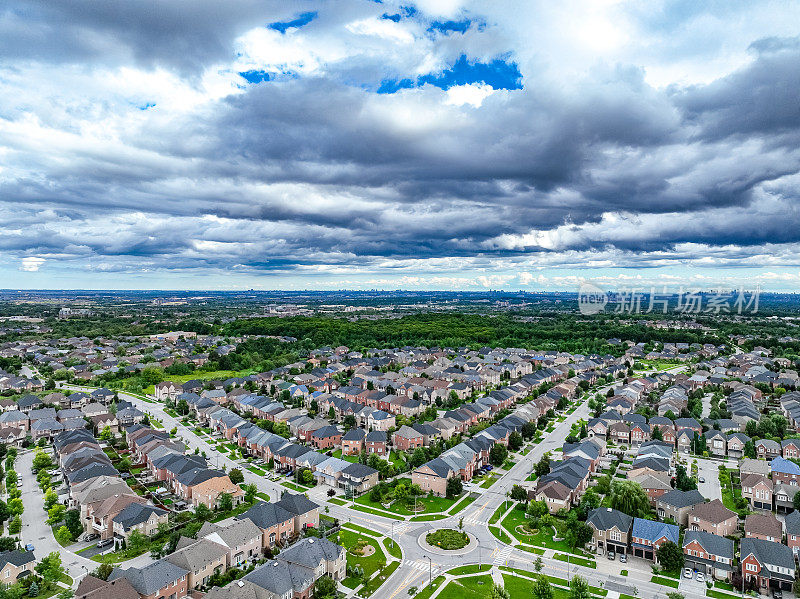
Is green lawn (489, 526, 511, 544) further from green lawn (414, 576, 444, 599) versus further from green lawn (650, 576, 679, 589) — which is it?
green lawn (650, 576, 679, 589)

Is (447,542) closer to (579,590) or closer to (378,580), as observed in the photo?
(378,580)

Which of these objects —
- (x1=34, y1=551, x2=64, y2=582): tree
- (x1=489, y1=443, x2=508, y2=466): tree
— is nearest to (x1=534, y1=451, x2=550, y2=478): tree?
(x1=489, y1=443, x2=508, y2=466): tree

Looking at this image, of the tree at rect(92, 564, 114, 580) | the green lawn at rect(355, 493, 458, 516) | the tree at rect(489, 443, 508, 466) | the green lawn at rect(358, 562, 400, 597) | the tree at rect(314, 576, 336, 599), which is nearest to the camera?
the tree at rect(314, 576, 336, 599)

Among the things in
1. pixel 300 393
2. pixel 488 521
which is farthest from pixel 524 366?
pixel 488 521

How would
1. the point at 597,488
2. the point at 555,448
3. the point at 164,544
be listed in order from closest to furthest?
the point at 164,544 < the point at 597,488 < the point at 555,448

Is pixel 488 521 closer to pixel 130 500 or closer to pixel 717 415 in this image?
pixel 130 500

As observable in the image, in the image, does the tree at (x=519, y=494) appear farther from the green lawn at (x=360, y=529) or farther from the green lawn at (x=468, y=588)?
the green lawn at (x=360, y=529)
